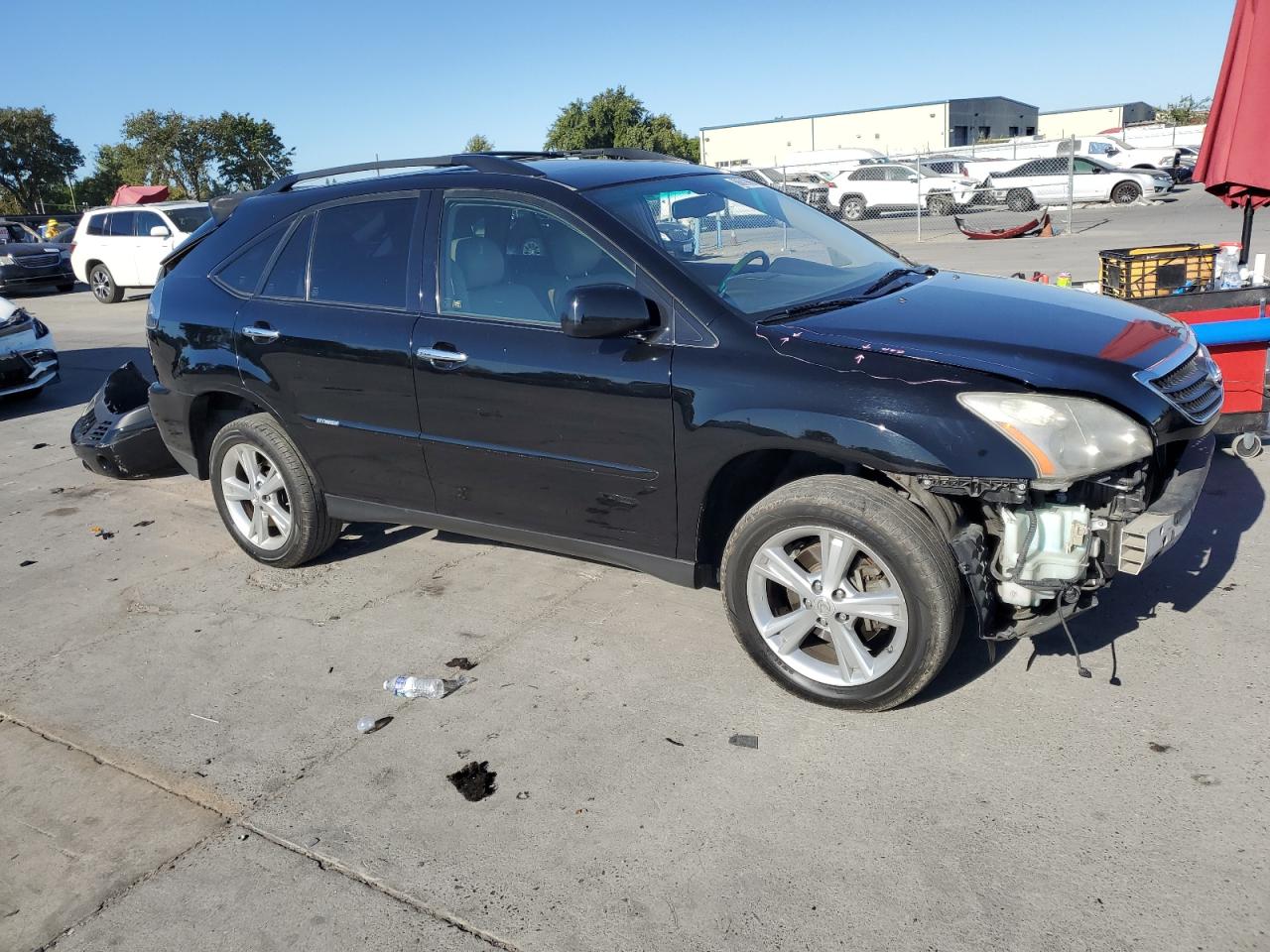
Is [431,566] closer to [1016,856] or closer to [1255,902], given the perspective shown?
[1016,856]

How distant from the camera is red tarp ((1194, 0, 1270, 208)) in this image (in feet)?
18.3

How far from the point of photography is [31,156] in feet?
180

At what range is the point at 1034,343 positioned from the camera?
331 centimetres

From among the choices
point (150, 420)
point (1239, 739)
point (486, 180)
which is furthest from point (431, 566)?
point (1239, 739)

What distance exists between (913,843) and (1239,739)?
116cm

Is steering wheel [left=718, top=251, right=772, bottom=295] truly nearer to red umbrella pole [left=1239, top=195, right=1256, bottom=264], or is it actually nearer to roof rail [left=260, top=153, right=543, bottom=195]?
roof rail [left=260, top=153, right=543, bottom=195]

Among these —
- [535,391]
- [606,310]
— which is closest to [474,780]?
[535,391]

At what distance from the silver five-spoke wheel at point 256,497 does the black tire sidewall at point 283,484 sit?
23mm

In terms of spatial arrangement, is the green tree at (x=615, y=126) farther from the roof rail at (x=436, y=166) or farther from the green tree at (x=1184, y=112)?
the roof rail at (x=436, y=166)

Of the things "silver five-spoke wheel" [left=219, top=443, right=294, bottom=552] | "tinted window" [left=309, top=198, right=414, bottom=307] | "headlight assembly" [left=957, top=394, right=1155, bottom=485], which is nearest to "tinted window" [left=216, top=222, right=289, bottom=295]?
"tinted window" [left=309, top=198, right=414, bottom=307]

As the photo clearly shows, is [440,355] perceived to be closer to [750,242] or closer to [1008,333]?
[750,242]

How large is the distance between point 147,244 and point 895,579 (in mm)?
19391

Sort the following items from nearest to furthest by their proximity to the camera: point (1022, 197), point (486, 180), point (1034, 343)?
point (1034, 343), point (486, 180), point (1022, 197)

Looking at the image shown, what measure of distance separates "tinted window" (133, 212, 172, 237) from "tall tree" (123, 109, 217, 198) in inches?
1468
